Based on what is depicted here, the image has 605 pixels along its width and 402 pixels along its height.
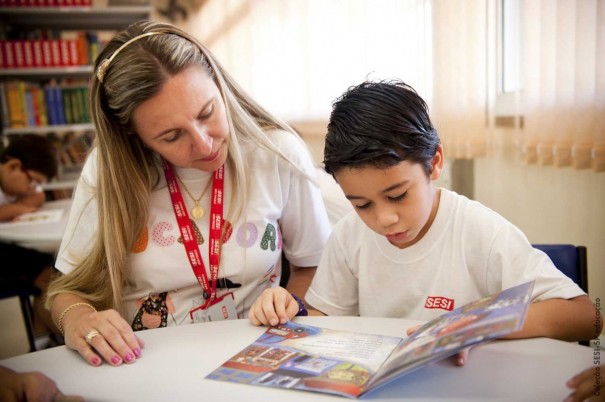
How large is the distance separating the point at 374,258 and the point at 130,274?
530 millimetres

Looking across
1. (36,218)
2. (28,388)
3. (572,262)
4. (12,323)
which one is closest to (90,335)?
(28,388)

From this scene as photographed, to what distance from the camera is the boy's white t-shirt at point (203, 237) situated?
117cm

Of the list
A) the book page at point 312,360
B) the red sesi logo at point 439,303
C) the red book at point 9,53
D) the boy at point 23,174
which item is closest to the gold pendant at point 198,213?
the book page at point 312,360

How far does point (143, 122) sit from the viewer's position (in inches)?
42.8

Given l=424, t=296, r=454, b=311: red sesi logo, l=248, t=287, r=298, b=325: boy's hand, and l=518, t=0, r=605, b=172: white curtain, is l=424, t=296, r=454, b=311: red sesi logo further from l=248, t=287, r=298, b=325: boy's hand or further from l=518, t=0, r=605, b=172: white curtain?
l=518, t=0, r=605, b=172: white curtain

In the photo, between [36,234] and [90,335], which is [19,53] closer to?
[36,234]

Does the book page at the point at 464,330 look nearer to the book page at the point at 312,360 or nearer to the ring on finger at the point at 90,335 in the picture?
the book page at the point at 312,360

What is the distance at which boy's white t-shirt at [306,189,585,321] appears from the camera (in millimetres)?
893

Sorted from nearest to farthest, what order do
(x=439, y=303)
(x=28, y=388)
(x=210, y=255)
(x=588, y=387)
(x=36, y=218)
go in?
(x=588, y=387), (x=28, y=388), (x=439, y=303), (x=210, y=255), (x=36, y=218)

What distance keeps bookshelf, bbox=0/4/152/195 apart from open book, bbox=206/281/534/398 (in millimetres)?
3356

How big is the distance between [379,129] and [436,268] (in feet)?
0.96

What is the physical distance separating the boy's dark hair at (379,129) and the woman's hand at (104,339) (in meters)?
0.45

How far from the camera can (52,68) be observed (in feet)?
13.2

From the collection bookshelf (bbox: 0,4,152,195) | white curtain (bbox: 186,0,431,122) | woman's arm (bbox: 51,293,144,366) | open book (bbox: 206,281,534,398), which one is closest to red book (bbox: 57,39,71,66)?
bookshelf (bbox: 0,4,152,195)
